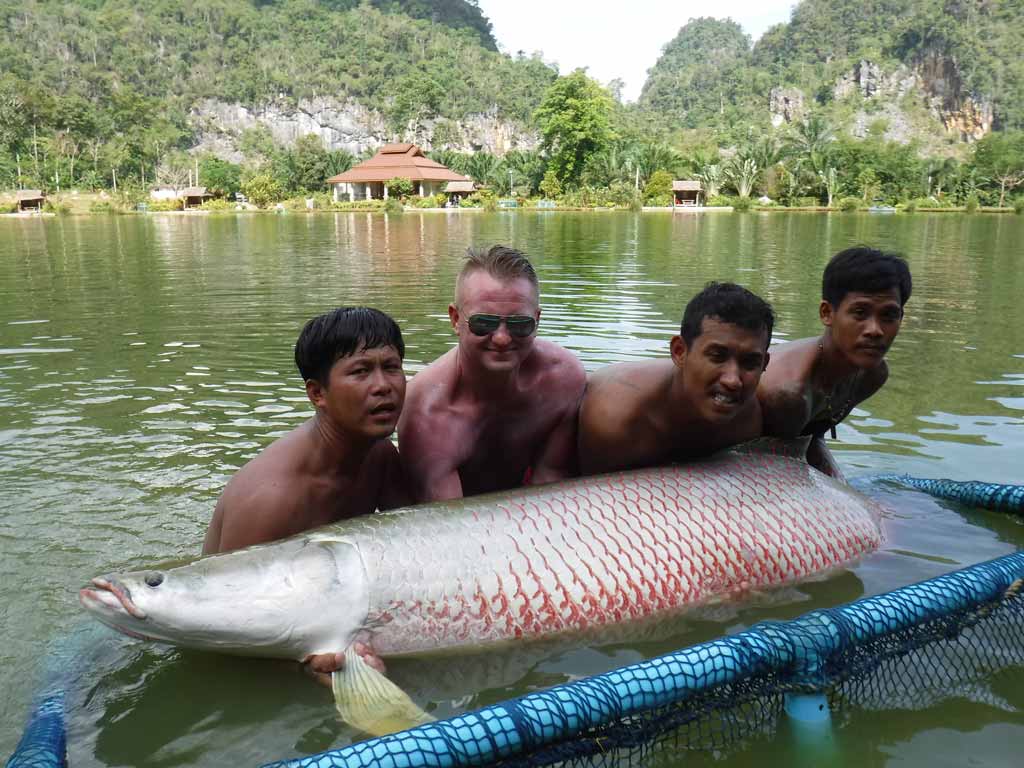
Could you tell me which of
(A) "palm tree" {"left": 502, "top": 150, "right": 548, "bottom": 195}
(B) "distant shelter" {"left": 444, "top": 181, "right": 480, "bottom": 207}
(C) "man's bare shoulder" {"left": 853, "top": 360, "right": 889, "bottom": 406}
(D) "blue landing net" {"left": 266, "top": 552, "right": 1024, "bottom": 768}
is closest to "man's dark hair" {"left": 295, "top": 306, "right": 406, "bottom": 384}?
(D) "blue landing net" {"left": 266, "top": 552, "right": 1024, "bottom": 768}

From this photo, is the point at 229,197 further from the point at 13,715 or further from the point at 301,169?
the point at 13,715

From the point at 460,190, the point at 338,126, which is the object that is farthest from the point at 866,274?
the point at 338,126

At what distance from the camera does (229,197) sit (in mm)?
84875

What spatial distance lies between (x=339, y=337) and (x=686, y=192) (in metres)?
70.0

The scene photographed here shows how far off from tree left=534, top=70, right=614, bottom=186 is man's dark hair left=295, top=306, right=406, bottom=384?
80.6m

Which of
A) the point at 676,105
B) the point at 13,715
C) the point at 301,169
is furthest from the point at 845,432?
the point at 676,105

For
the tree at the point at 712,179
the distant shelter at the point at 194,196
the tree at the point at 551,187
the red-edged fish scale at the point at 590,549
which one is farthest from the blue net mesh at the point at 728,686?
the distant shelter at the point at 194,196

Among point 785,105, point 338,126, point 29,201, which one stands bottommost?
point 29,201

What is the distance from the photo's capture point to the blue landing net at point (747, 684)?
202cm

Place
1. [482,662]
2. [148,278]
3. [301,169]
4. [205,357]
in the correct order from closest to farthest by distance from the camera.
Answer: [482,662]
[205,357]
[148,278]
[301,169]

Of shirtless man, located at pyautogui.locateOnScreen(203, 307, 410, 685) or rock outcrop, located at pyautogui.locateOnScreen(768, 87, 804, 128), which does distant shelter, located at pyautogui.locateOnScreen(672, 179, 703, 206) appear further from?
rock outcrop, located at pyautogui.locateOnScreen(768, 87, 804, 128)

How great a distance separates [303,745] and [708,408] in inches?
77.6

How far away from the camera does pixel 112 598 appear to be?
2.67 meters

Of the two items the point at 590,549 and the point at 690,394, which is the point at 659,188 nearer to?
the point at 690,394
